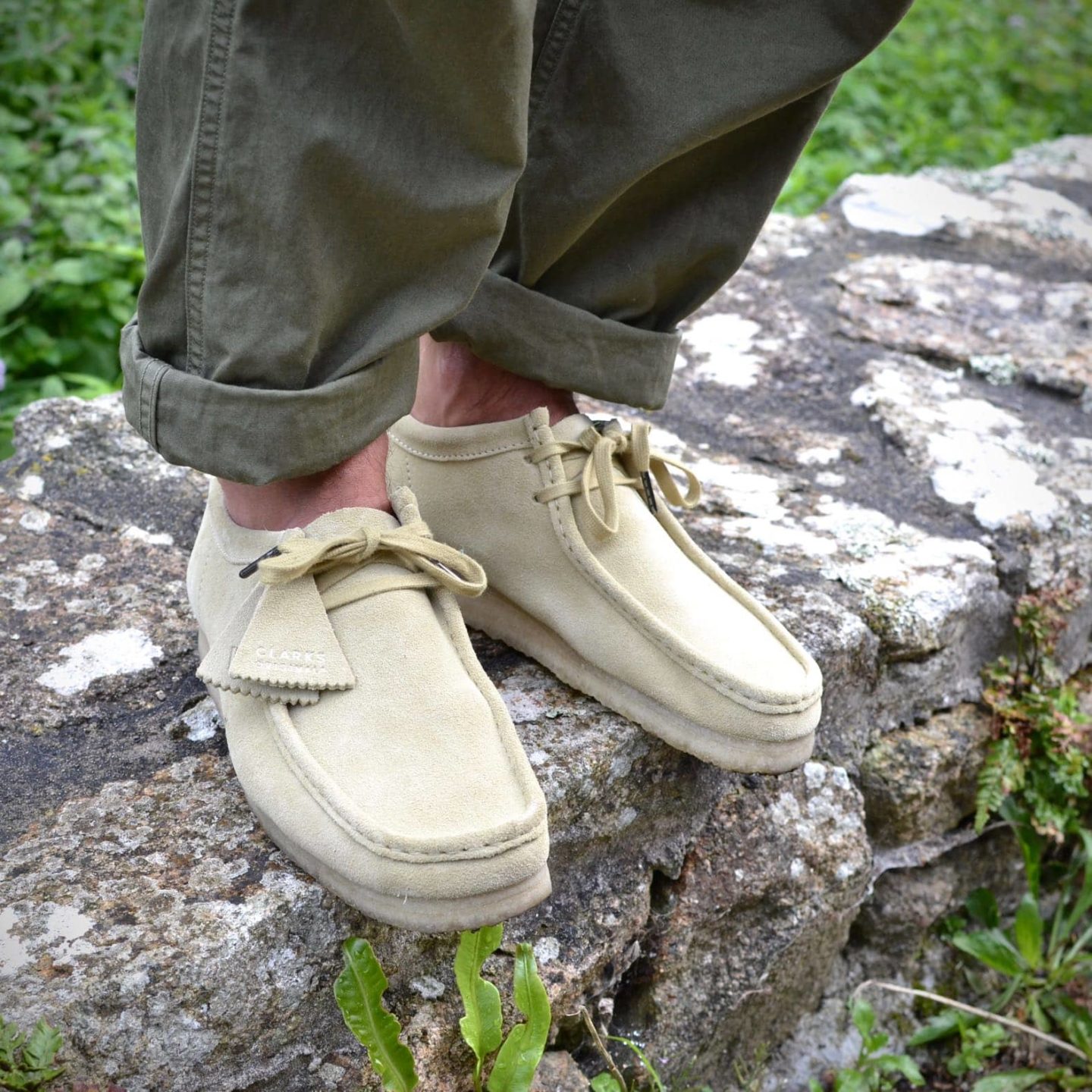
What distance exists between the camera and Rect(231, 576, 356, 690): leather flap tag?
3.36ft

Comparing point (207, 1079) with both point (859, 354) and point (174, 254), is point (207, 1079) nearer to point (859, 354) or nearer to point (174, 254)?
point (174, 254)

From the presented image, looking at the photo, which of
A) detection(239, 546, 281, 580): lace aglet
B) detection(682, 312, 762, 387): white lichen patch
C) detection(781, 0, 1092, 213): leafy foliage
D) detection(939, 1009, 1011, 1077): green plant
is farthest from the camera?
Answer: detection(781, 0, 1092, 213): leafy foliage

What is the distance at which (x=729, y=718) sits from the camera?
3.78 feet

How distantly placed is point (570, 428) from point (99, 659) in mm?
589

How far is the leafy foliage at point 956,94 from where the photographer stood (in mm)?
4598

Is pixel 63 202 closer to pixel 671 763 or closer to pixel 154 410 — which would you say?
pixel 154 410

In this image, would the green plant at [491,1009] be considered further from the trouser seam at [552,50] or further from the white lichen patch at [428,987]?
the trouser seam at [552,50]

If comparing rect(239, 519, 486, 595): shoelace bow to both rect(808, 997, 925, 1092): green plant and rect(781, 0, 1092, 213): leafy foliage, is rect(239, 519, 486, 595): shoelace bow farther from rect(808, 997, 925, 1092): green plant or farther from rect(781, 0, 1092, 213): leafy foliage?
rect(781, 0, 1092, 213): leafy foliage

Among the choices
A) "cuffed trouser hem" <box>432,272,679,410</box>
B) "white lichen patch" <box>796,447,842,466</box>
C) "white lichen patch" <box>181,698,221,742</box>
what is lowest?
"white lichen patch" <box>796,447,842,466</box>

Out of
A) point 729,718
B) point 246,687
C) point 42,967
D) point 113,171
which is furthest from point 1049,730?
point 113,171

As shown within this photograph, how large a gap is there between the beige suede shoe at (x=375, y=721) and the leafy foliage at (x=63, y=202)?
990mm

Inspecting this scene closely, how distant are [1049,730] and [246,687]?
3.95 ft

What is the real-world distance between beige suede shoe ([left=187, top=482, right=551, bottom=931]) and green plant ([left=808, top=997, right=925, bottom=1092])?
0.70 meters

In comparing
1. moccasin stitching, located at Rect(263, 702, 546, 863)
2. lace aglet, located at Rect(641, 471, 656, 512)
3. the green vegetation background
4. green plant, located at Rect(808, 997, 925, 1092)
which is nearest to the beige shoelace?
lace aglet, located at Rect(641, 471, 656, 512)
